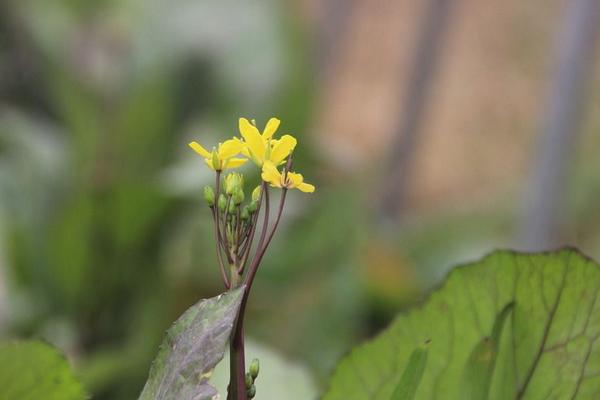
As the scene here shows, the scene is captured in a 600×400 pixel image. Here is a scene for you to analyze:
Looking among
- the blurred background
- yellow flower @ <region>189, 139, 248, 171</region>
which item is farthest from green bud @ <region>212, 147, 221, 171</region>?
the blurred background

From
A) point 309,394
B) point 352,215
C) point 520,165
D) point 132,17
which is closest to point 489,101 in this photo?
point 520,165

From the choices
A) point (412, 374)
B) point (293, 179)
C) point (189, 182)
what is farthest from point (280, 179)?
point (189, 182)

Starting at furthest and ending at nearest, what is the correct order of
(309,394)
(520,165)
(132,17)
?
(520,165) → (132,17) → (309,394)

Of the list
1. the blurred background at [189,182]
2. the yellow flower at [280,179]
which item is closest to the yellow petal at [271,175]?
the yellow flower at [280,179]

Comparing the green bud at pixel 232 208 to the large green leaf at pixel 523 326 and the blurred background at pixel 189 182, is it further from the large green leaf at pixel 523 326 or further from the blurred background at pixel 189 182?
the blurred background at pixel 189 182

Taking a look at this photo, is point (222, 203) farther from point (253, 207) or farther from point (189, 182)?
point (189, 182)

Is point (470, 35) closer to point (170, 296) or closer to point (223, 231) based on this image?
point (170, 296)
